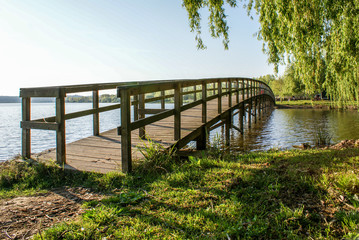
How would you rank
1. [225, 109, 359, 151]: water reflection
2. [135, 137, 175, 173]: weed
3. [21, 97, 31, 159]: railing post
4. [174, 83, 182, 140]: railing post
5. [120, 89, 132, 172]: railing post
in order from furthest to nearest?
[225, 109, 359, 151]: water reflection < [174, 83, 182, 140]: railing post < [21, 97, 31, 159]: railing post < [135, 137, 175, 173]: weed < [120, 89, 132, 172]: railing post

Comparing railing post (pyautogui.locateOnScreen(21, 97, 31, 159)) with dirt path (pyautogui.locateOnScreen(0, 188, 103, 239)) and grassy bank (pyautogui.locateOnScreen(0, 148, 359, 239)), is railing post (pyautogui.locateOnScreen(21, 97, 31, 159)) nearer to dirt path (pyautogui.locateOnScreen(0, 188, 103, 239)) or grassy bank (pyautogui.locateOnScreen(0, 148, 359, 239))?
grassy bank (pyautogui.locateOnScreen(0, 148, 359, 239))

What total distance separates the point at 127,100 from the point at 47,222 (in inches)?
81.1

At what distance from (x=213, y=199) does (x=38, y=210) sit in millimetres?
2065

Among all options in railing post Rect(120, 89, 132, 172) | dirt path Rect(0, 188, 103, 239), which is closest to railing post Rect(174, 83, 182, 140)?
railing post Rect(120, 89, 132, 172)

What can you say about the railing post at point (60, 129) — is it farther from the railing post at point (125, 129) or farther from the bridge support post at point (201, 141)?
the bridge support post at point (201, 141)

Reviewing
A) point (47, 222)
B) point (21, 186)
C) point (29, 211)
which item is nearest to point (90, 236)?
point (47, 222)

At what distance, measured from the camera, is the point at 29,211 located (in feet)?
10.3

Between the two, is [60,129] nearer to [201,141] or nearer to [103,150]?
[103,150]

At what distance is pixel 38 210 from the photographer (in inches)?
124

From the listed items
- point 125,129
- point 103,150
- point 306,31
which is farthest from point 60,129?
point 306,31

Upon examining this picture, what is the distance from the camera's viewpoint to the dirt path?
2734 millimetres

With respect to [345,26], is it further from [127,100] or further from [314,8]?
[127,100]

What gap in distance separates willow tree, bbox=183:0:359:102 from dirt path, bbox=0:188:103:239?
611 cm

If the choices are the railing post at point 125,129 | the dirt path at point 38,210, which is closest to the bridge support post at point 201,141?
the railing post at point 125,129
